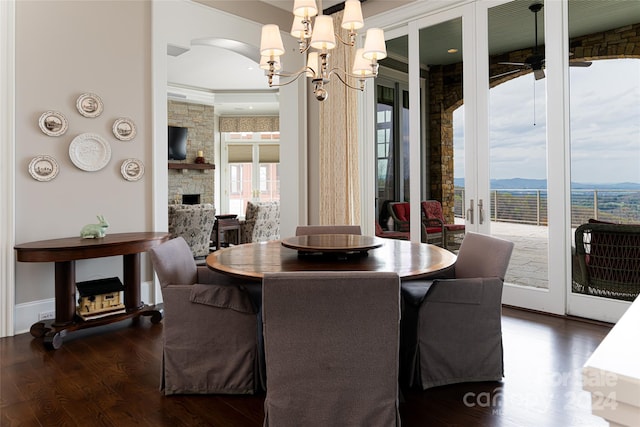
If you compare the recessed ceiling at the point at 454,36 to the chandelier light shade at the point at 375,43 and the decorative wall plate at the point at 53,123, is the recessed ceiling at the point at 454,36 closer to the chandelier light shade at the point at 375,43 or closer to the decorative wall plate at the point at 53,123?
the decorative wall plate at the point at 53,123

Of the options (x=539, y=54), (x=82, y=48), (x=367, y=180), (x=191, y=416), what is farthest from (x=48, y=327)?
(x=539, y=54)

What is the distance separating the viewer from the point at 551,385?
Result: 89.8 inches

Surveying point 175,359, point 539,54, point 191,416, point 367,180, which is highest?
point 539,54

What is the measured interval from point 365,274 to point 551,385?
1.48m

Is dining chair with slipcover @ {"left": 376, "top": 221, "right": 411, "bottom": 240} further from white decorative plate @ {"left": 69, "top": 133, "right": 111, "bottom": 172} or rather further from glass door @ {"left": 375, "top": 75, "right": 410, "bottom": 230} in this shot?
white decorative plate @ {"left": 69, "top": 133, "right": 111, "bottom": 172}

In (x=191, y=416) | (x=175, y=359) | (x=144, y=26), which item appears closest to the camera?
(x=191, y=416)

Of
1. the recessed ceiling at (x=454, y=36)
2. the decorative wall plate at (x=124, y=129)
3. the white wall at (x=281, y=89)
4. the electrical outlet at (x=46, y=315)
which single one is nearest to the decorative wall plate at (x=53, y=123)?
the decorative wall plate at (x=124, y=129)

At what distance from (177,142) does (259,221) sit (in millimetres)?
3017

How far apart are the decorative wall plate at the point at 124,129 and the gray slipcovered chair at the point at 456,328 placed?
2.88 metres

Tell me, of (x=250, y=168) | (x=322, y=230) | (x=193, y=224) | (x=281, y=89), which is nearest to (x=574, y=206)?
(x=322, y=230)

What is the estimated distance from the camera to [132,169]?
3.84 m

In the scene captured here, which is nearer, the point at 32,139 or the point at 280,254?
the point at 280,254

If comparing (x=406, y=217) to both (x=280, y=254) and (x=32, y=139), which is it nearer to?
(x=280, y=254)

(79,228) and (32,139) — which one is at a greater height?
(32,139)
